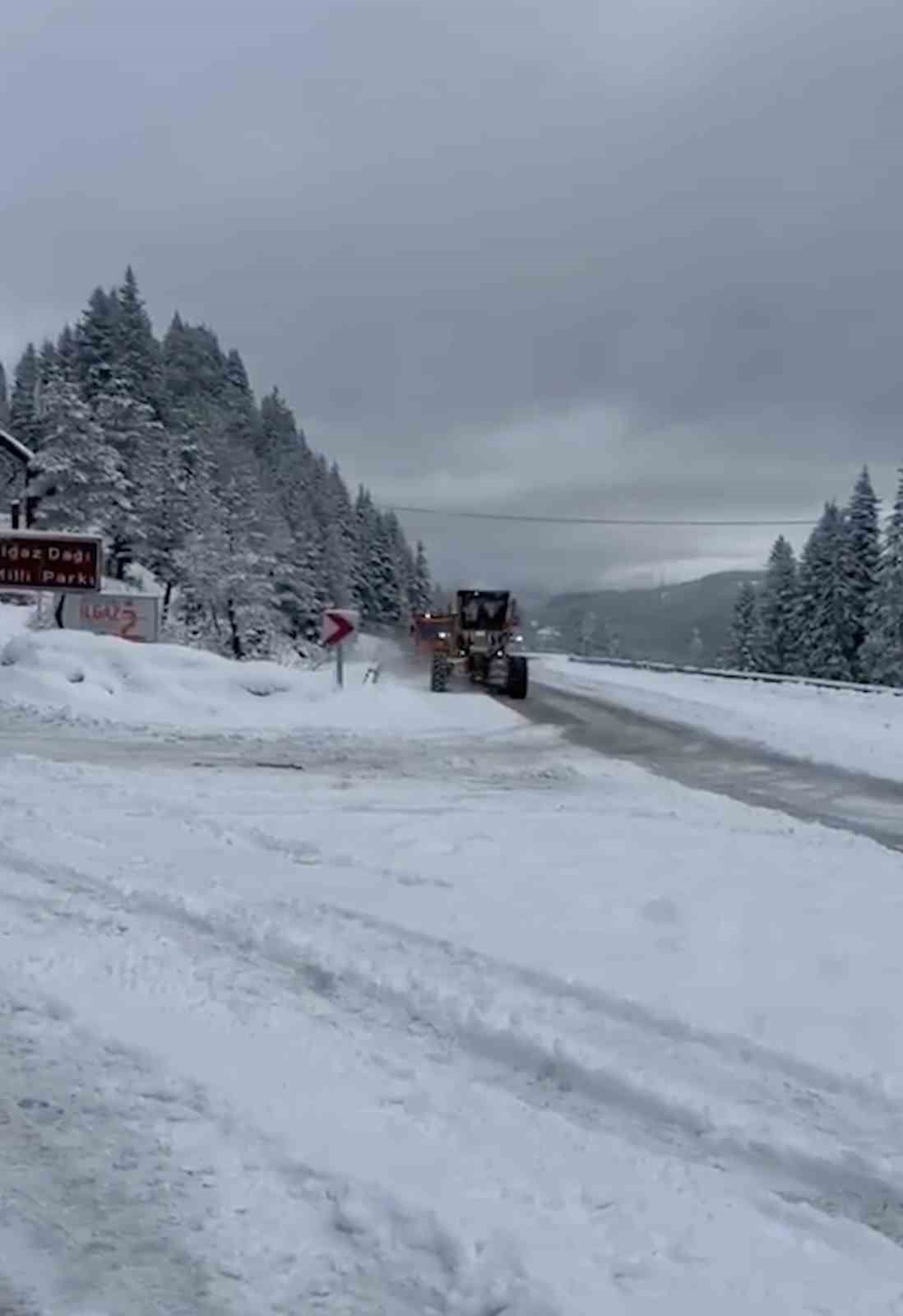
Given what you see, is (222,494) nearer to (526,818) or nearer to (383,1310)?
(526,818)

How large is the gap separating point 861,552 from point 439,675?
3353 cm

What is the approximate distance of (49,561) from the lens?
22438mm

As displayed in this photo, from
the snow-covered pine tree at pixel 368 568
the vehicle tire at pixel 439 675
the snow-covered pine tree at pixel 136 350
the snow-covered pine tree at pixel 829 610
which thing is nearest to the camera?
the vehicle tire at pixel 439 675

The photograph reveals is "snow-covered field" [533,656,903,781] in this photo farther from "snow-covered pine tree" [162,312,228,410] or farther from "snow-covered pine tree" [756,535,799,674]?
"snow-covered pine tree" [162,312,228,410]

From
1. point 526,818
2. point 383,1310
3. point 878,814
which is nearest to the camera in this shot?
point 383,1310

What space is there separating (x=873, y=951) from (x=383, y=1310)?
167 inches

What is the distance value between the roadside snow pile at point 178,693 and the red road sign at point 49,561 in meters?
1.58

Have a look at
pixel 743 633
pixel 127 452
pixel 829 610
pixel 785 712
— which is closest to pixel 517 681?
pixel 785 712

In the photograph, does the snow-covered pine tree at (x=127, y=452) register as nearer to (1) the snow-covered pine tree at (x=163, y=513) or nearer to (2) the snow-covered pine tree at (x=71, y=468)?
(1) the snow-covered pine tree at (x=163, y=513)

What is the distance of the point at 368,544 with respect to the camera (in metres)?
91.2

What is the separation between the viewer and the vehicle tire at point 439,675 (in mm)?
29109

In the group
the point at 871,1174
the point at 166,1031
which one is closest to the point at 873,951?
the point at 871,1174

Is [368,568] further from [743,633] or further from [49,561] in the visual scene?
[49,561]

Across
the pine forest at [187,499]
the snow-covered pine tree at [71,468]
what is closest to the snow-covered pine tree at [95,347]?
the pine forest at [187,499]
